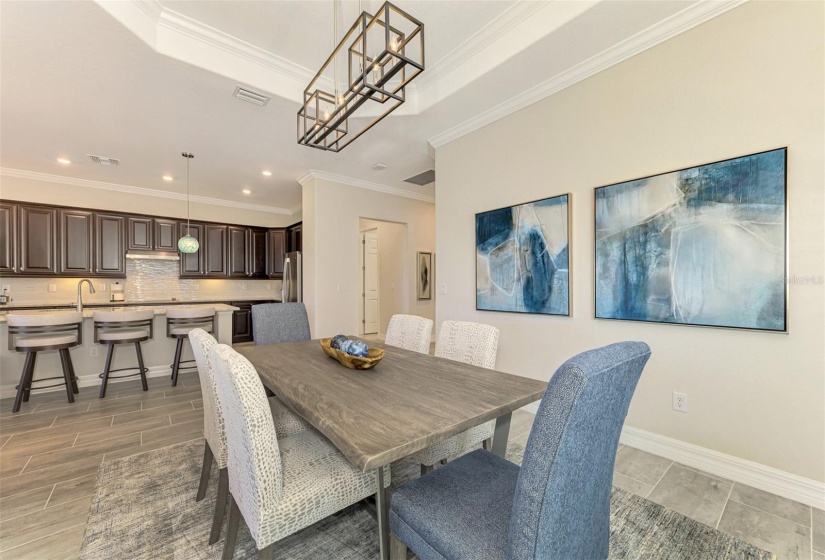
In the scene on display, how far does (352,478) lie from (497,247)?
97.1 inches

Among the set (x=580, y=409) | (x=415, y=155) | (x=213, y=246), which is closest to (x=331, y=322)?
(x=415, y=155)

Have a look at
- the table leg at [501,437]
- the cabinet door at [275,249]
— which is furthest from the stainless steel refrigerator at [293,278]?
the table leg at [501,437]

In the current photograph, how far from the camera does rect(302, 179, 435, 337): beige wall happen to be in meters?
4.84

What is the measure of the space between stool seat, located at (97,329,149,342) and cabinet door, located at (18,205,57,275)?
2169 millimetres

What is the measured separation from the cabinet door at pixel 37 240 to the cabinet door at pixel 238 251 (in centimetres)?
229

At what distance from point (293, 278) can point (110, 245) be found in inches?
108

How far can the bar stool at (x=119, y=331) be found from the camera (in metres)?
3.60

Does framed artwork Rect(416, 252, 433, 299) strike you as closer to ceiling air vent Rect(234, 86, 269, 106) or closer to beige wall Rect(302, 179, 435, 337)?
beige wall Rect(302, 179, 435, 337)

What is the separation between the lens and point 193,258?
5.96m

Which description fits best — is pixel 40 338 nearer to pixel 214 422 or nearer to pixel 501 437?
pixel 214 422

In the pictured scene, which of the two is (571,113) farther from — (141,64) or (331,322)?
(331,322)

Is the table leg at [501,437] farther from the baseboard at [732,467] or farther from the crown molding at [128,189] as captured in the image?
the crown molding at [128,189]

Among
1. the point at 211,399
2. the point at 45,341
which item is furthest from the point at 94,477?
the point at 45,341

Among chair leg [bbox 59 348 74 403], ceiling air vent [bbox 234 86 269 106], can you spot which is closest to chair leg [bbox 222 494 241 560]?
ceiling air vent [bbox 234 86 269 106]
